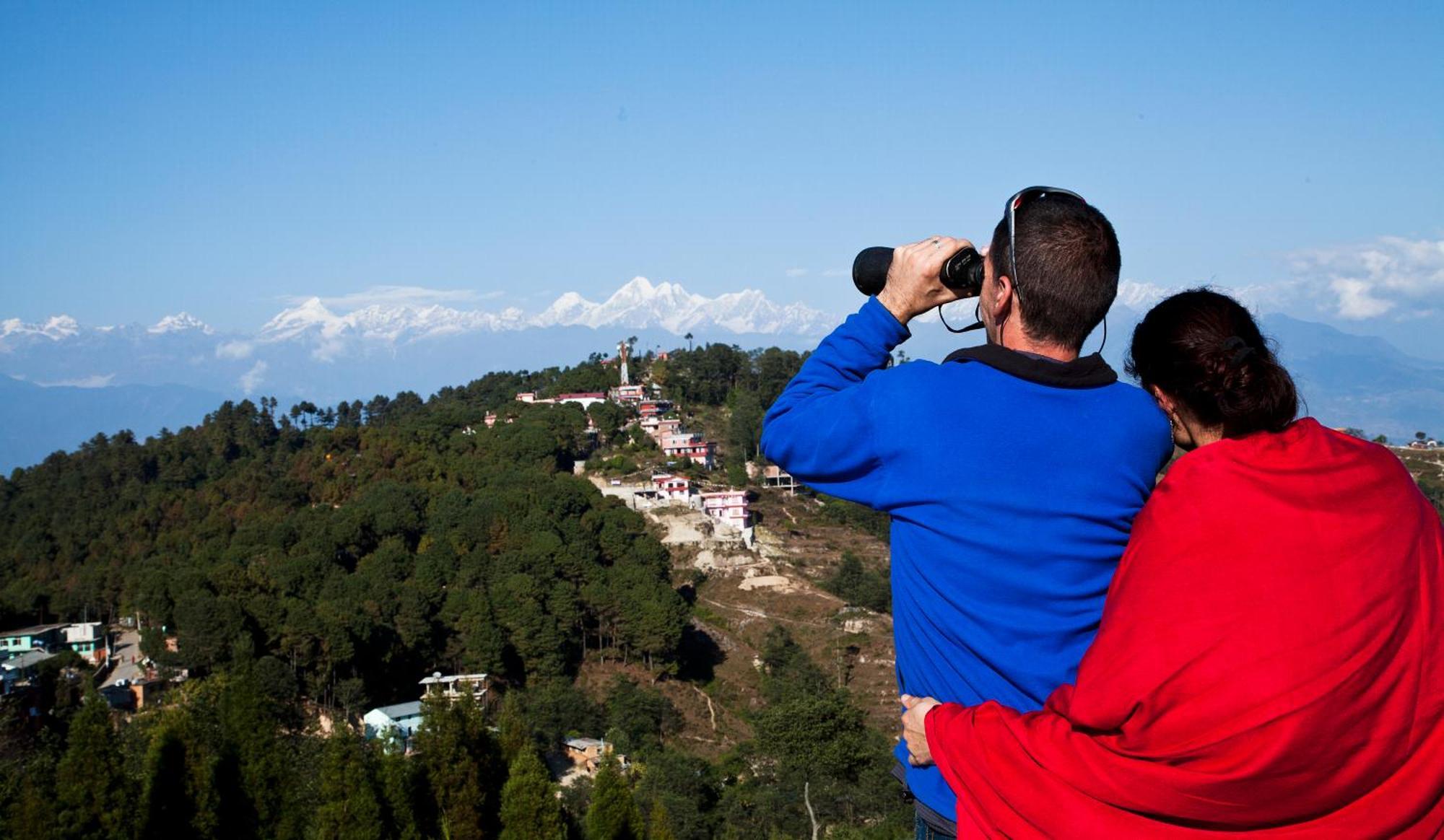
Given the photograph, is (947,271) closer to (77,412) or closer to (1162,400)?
(1162,400)

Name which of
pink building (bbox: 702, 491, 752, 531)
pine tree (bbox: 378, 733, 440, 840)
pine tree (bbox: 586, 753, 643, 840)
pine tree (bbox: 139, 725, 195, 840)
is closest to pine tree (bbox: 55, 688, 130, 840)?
pine tree (bbox: 139, 725, 195, 840)

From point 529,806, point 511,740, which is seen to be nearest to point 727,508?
point 511,740

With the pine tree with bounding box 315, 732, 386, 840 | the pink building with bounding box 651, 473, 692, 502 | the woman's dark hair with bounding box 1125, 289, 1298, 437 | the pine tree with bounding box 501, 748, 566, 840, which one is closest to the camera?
the woman's dark hair with bounding box 1125, 289, 1298, 437

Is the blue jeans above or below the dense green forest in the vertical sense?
above

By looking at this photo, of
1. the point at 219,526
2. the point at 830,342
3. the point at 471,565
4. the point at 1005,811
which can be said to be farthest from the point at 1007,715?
the point at 219,526

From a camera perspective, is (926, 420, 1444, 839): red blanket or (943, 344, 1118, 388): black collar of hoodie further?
(943, 344, 1118, 388): black collar of hoodie

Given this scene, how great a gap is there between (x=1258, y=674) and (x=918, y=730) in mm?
340

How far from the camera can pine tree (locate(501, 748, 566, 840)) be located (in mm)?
8688

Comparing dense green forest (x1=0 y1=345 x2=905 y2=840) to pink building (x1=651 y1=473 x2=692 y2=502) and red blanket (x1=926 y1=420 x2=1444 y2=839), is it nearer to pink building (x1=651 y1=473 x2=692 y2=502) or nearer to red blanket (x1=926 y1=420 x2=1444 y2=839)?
pink building (x1=651 y1=473 x2=692 y2=502)

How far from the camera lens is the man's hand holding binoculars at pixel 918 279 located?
3.80 feet

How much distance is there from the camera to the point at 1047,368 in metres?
1.05

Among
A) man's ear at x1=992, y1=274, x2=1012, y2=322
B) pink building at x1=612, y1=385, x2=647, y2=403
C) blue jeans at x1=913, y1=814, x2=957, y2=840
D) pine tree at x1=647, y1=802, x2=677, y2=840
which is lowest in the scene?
pine tree at x1=647, y1=802, x2=677, y2=840

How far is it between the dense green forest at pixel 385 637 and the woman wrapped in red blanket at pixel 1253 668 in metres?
6.70

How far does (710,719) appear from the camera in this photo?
1678 cm
